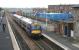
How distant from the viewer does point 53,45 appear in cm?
3116

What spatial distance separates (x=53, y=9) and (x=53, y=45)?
197ft

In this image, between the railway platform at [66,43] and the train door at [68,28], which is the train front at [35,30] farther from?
the train door at [68,28]

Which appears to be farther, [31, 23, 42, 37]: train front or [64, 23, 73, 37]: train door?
[64, 23, 73, 37]: train door

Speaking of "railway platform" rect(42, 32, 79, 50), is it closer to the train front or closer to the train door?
the train front

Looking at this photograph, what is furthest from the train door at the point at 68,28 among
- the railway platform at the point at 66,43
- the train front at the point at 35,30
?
the train front at the point at 35,30

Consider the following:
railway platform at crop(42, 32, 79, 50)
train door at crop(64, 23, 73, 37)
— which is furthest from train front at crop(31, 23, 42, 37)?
train door at crop(64, 23, 73, 37)

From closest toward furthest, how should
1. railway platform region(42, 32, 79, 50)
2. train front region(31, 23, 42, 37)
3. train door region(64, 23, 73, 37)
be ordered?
railway platform region(42, 32, 79, 50)
train front region(31, 23, 42, 37)
train door region(64, 23, 73, 37)

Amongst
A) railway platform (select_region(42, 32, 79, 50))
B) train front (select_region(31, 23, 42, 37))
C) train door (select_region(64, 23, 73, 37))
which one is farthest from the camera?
train door (select_region(64, 23, 73, 37))

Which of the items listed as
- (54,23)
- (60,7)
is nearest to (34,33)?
(54,23)

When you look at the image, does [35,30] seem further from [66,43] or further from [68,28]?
[68,28]

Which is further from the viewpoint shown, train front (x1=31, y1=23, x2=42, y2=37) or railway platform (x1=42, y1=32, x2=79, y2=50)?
train front (x1=31, y1=23, x2=42, y2=37)

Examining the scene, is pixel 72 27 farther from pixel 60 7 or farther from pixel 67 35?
pixel 60 7

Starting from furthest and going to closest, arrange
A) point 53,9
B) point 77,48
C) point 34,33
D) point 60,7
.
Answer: point 53,9
point 60,7
point 34,33
point 77,48

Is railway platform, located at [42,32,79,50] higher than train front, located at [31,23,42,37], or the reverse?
train front, located at [31,23,42,37]
